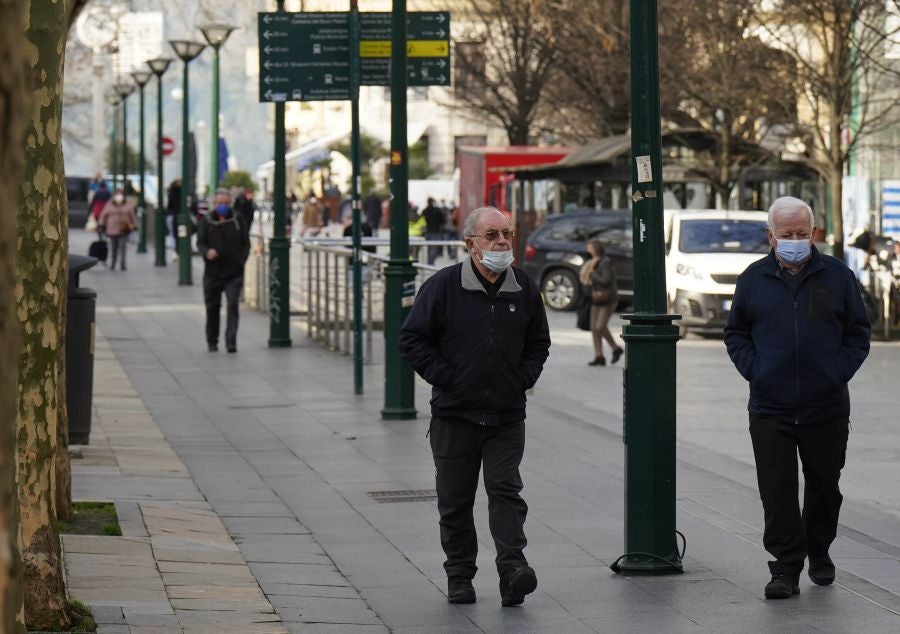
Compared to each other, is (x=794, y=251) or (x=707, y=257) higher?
(x=794, y=251)

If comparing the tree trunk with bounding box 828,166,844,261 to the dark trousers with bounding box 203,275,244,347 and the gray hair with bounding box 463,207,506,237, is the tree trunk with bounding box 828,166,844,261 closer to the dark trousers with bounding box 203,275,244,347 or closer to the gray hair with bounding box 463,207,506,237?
the dark trousers with bounding box 203,275,244,347

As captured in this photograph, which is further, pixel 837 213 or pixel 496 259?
pixel 837 213

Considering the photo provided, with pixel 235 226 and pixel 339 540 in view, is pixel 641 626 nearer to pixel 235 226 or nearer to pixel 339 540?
pixel 339 540

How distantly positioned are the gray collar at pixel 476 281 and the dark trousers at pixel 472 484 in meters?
0.52

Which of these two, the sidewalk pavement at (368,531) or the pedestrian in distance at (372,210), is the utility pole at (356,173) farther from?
the pedestrian in distance at (372,210)

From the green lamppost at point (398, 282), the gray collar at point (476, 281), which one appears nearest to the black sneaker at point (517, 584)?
the gray collar at point (476, 281)

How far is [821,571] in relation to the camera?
7.17 metres

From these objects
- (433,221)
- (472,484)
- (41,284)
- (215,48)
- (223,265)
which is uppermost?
(215,48)

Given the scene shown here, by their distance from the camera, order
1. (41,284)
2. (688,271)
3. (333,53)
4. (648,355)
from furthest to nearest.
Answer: (688,271), (333,53), (648,355), (41,284)

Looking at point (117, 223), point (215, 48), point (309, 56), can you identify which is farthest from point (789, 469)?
point (117, 223)

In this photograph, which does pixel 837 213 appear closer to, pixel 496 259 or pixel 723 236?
pixel 723 236

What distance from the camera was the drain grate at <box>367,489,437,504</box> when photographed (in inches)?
376

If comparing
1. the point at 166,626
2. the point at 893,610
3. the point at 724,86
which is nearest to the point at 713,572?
the point at 893,610

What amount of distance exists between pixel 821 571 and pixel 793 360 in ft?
2.94
